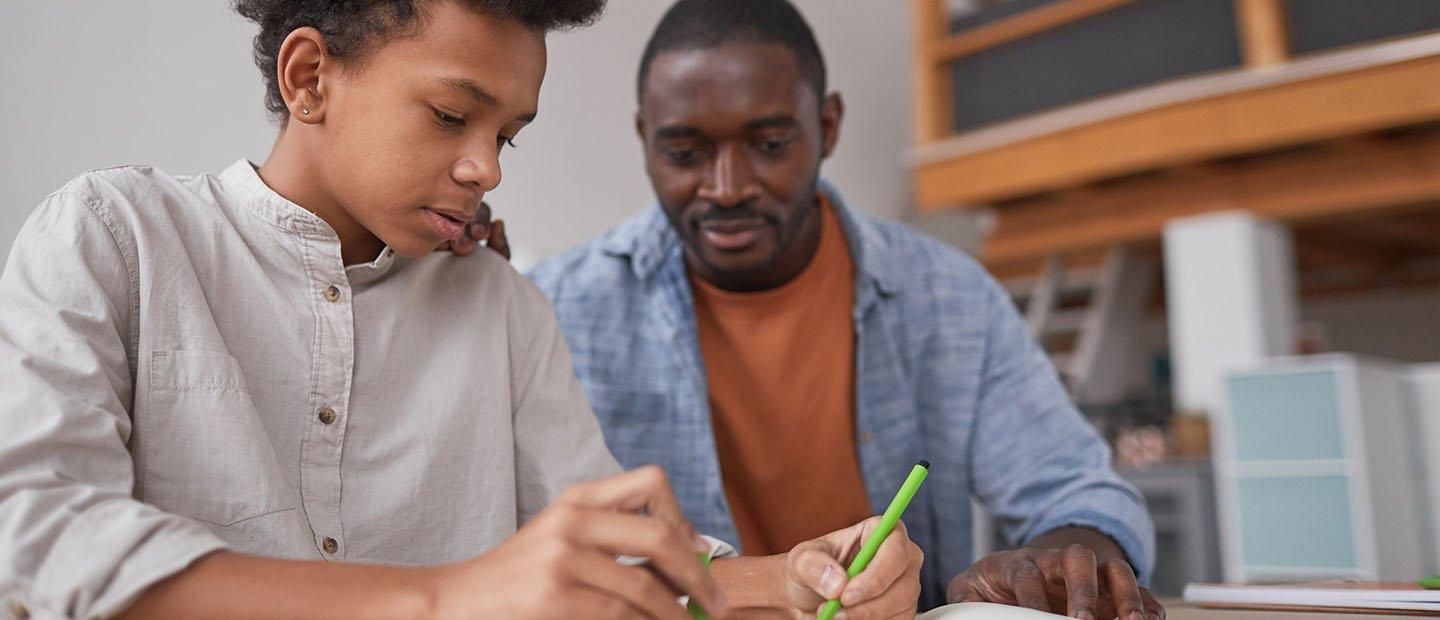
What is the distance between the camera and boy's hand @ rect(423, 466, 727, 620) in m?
0.59

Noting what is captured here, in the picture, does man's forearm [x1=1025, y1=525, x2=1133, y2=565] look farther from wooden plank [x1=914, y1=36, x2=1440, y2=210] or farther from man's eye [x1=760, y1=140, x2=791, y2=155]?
wooden plank [x1=914, y1=36, x2=1440, y2=210]

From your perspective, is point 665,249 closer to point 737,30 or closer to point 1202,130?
point 737,30

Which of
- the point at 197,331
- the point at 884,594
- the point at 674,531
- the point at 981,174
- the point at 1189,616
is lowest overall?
the point at 1189,616

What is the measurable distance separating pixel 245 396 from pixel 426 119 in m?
0.25

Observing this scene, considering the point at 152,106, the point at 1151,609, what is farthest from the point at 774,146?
the point at 152,106

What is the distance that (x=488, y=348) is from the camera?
106 centimetres

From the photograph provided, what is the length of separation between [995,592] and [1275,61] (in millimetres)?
3592

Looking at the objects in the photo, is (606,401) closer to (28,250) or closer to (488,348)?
(488,348)

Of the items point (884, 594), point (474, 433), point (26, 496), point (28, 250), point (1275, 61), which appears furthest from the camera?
point (1275, 61)

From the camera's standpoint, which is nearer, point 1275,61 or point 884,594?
point 884,594

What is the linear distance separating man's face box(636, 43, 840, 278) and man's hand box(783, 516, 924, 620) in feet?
2.45

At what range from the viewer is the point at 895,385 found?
1.72m

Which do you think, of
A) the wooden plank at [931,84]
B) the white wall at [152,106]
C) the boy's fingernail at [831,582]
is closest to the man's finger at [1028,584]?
the boy's fingernail at [831,582]

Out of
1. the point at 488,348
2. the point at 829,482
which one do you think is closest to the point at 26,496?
the point at 488,348
